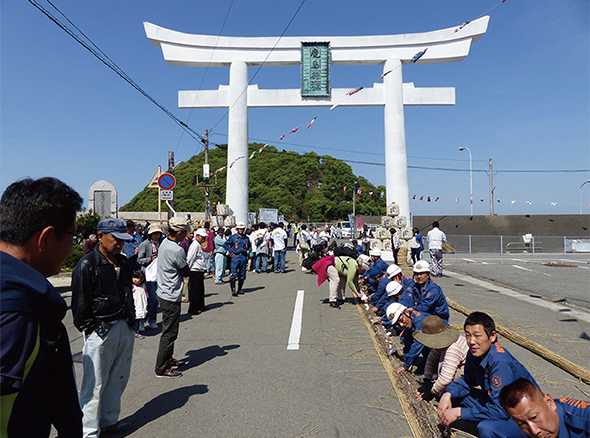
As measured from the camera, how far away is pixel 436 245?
47.3ft

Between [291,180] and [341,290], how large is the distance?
64592 millimetres

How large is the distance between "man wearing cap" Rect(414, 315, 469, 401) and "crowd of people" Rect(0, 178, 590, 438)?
11 mm

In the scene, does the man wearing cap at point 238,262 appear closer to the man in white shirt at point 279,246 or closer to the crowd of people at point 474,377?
the man in white shirt at point 279,246

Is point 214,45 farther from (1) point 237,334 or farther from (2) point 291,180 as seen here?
(2) point 291,180

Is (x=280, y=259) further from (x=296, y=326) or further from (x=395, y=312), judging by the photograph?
(x=395, y=312)

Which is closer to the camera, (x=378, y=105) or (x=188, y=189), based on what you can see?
(x=378, y=105)

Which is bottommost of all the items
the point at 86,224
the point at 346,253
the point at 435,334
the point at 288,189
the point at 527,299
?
the point at 527,299

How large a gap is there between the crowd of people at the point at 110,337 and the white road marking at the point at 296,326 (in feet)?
4.95

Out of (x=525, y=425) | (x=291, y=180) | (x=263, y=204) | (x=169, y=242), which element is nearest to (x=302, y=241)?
(x=169, y=242)

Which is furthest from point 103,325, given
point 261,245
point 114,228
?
point 261,245

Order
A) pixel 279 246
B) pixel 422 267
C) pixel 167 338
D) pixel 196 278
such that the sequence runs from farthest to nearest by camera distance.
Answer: pixel 279 246
pixel 196 278
pixel 422 267
pixel 167 338

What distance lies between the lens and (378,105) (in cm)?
2350

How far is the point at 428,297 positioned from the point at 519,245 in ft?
80.4

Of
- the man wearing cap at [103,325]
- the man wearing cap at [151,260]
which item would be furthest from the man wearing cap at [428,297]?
the man wearing cap at [151,260]
